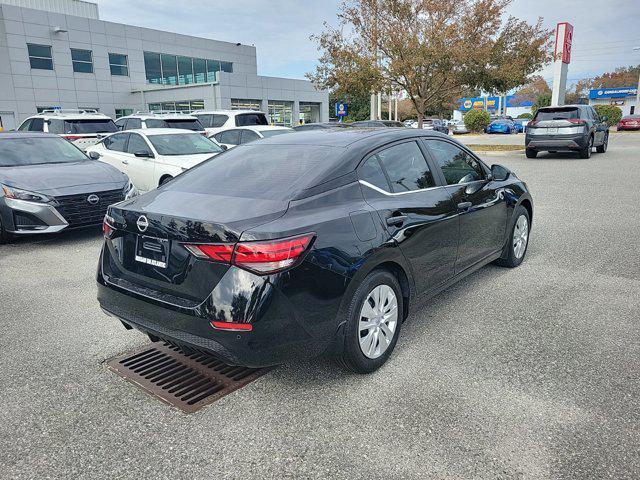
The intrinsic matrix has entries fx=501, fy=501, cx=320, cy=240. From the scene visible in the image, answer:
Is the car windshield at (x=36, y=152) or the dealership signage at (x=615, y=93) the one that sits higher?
the dealership signage at (x=615, y=93)

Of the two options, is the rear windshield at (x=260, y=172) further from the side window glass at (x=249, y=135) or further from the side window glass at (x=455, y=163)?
the side window glass at (x=249, y=135)

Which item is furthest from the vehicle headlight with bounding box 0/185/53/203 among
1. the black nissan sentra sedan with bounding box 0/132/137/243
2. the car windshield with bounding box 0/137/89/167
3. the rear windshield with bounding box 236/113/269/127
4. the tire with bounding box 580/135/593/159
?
the tire with bounding box 580/135/593/159

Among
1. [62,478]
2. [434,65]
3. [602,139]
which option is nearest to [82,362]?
[62,478]

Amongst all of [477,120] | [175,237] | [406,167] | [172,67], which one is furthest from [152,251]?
[477,120]

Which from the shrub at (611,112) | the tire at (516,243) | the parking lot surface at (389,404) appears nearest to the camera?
the parking lot surface at (389,404)

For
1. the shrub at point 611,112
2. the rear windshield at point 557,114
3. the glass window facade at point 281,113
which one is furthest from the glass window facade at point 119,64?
the shrub at point 611,112

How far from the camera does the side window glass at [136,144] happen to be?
1009cm

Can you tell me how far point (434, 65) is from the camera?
788 inches

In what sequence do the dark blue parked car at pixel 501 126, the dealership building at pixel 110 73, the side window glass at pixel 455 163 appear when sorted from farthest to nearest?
1. the dark blue parked car at pixel 501 126
2. the dealership building at pixel 110 73
3. the side window glass at pixel 455 163

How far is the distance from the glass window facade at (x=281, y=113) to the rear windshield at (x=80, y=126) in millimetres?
23879

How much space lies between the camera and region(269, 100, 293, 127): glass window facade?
3906 cm

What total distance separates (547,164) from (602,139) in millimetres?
4819

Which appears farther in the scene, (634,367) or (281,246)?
(634,367)

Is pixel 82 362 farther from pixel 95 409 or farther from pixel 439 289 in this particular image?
pixel 439 289
